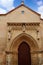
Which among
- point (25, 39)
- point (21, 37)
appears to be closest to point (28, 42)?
point (25, 39)

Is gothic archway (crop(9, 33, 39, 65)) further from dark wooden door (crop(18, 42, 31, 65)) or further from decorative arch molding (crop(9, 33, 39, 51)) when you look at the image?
dark wooden door (crop(18, 42, 31, 65))

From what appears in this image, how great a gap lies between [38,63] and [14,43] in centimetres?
266

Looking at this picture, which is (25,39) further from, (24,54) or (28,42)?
(24,54)

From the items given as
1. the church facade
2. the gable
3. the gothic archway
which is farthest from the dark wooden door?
the gable

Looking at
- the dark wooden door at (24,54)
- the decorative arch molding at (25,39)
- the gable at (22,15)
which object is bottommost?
the dark wooden door at (24,54)

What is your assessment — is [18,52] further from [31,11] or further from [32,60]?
[31,11]

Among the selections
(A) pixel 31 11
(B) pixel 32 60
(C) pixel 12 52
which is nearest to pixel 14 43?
(C) pixel 12 52

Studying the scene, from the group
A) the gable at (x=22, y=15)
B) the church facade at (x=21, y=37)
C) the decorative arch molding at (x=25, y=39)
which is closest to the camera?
the church facade at (x=21, y=37)

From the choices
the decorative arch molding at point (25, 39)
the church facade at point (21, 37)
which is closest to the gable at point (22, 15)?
the church facade at point (21, 37)

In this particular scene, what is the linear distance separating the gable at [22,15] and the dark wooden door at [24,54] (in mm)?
2140

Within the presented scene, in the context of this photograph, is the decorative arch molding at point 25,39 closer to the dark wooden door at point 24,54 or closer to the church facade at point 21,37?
the church facade at point 21,37

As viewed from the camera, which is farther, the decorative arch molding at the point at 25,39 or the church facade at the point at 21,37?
the decorative arch molding at the point at 25,39

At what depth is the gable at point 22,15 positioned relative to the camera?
17406 millimetres

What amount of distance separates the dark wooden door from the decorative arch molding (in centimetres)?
46
